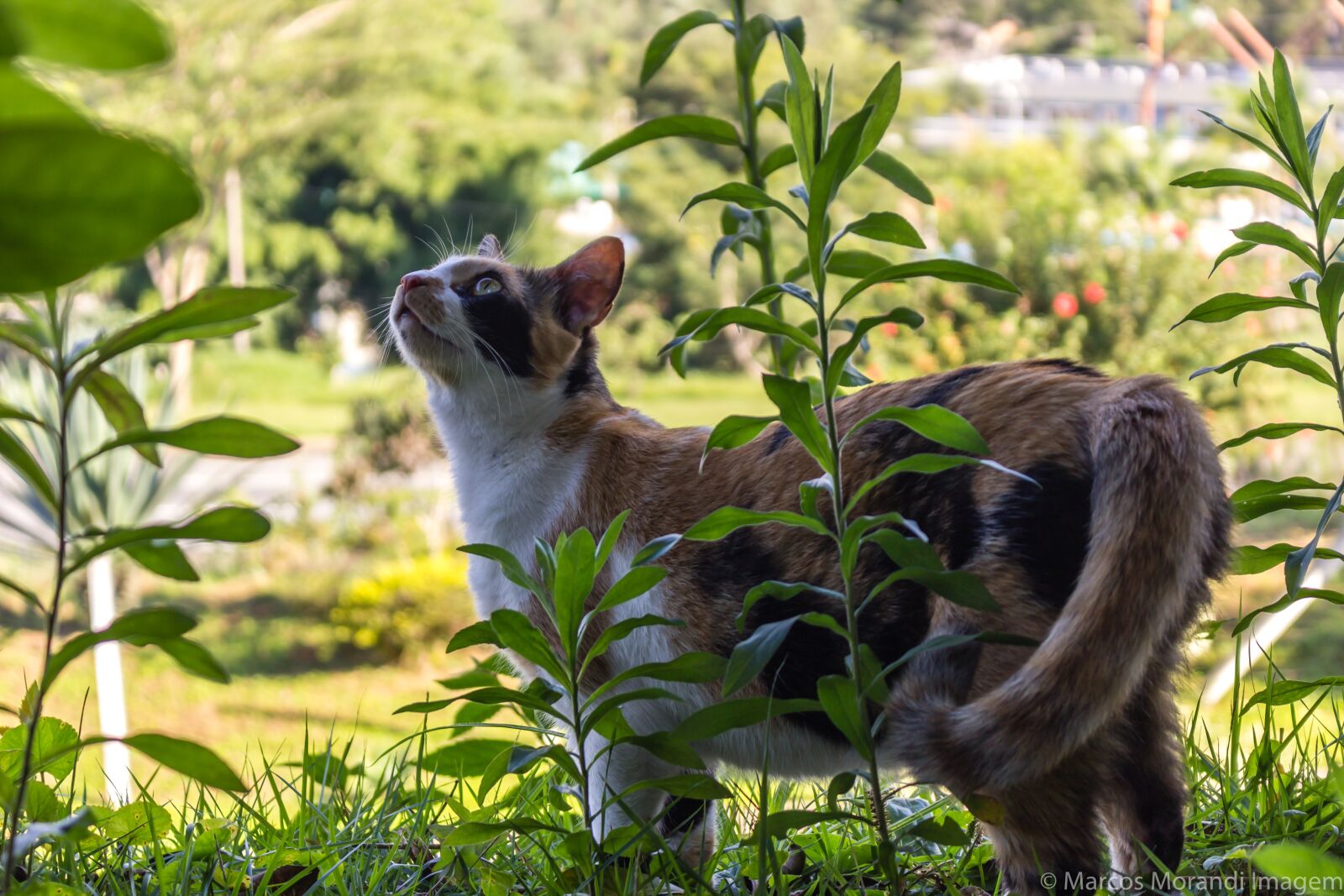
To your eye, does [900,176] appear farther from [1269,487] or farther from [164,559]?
[164,559]

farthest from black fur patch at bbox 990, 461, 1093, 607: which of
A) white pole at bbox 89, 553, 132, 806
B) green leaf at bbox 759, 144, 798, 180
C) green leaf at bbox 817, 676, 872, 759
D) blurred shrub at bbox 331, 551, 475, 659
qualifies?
blurred shrub at bbox 331, 551, 475, 659

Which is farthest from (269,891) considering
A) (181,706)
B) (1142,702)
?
(181,706)

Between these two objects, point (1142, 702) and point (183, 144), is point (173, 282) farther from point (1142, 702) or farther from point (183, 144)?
point (1142, 702)

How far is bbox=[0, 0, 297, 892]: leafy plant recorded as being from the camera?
665mm

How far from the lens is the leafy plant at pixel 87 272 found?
66 centimetres

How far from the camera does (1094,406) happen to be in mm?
1305

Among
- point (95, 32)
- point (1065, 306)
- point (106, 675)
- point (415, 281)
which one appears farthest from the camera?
point (1065, 306)

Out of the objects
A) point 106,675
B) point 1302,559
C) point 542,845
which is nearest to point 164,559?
point 542,845

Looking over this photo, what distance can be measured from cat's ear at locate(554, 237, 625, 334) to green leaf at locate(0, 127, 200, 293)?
1.36 metres

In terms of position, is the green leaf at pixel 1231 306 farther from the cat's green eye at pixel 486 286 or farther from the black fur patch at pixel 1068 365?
the cat's green eye at pixel 486 286

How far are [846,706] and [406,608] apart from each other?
7.65m

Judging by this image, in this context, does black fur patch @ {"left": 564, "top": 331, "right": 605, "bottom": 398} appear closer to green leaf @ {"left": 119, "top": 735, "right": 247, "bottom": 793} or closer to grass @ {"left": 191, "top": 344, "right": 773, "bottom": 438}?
green leaf @ {"left": 119, "top": 735, "right": 247, "bottom": 793}

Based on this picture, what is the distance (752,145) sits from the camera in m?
1.71

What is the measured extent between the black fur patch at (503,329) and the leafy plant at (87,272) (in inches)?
32.1
